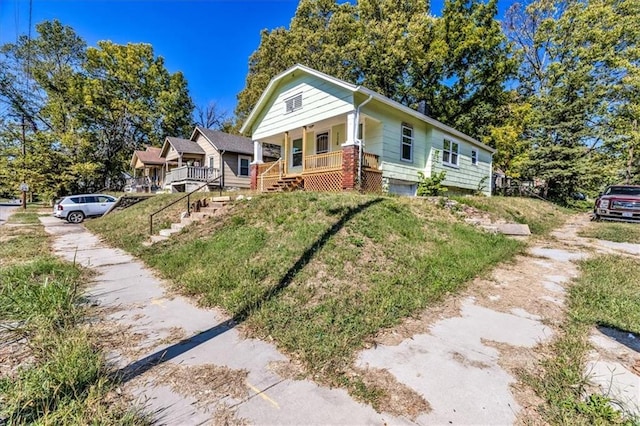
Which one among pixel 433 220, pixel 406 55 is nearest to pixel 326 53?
pixel 406 55

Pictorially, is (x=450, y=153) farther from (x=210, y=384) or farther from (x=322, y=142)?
(x=210, y=384)

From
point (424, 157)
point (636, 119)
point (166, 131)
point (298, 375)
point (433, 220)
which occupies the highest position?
point (166, 131)

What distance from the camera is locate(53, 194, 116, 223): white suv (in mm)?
14883

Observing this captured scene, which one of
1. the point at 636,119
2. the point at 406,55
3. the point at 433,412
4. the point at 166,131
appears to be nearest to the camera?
the point at 433,412

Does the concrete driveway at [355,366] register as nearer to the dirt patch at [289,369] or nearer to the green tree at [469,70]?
the dirt patch at [289,369]

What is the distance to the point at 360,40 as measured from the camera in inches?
868

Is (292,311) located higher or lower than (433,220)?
lower

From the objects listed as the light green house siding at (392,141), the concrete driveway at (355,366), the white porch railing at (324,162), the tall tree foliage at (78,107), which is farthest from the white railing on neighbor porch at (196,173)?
the concrete driveway at (355,366)

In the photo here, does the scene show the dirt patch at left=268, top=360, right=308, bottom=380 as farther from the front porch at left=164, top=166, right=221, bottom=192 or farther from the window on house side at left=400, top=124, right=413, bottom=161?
the front porch at left=164, top=166, right=221, bottom=192

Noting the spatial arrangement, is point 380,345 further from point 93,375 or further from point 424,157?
point 424,157

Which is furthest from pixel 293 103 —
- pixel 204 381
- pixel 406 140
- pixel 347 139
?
pixel 204 381

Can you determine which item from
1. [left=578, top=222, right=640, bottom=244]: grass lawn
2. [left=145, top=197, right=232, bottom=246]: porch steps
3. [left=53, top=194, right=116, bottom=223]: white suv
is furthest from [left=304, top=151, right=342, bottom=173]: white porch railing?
[left=53, top=194, right=116, bottom=223]: white suv

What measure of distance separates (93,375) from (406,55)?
2357cm

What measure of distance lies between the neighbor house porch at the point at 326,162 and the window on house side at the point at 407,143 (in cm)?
151
